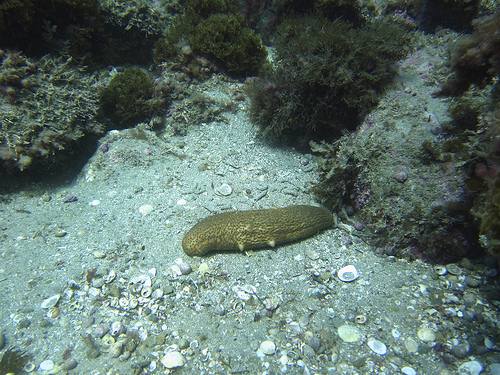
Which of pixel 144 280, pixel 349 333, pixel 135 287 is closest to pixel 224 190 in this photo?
pixel 144 280

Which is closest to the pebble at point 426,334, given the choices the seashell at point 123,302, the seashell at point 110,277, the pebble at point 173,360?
the pebble at point 173,360

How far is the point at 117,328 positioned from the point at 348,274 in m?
3.21

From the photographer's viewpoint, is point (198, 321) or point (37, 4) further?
point (37, 4)

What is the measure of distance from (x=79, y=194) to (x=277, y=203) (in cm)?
406

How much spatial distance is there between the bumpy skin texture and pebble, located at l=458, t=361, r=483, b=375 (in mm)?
2203

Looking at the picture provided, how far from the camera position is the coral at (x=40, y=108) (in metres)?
4.16

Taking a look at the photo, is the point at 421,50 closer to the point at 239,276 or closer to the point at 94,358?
the point at 239,276

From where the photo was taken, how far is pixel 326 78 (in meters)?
4.23

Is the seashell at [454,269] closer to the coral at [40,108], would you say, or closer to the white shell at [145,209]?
the white shell at [145,209]

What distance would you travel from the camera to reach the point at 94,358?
264 centimetres

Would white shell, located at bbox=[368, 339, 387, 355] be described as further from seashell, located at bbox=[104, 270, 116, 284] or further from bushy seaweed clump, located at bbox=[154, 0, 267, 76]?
bushy seaweed clump, located at bbox=[154, 0, 267, 76]

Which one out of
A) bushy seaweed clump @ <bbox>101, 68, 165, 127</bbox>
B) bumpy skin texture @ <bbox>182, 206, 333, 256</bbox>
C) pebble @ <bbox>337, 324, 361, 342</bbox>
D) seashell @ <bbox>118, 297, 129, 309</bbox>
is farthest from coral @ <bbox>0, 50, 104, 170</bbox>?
pebble @ <bbox>337, 324, 361, 342</bbox>

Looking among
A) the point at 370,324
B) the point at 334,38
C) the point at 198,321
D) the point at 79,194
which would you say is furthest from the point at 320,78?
the point at 79,194

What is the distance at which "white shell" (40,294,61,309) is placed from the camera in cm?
304
